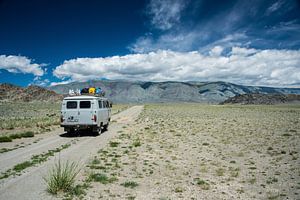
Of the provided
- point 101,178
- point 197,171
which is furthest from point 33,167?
point 197,171

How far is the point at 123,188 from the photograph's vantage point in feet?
25.5

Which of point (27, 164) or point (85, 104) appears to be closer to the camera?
point (27, 164)

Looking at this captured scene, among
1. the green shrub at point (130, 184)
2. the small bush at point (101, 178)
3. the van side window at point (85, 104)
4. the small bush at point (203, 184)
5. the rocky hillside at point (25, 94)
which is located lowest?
the small bush at point (203, 184)

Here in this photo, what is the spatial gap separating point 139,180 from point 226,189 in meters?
2.67

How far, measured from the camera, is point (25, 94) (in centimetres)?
17825

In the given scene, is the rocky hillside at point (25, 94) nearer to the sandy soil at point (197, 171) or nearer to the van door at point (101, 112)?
the van door at point (101, 112)

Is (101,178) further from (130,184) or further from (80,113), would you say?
(80,113)

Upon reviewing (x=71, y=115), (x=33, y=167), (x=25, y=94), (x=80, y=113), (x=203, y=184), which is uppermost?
(x=25, y=94)

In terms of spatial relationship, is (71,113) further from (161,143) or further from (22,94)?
(22,94)

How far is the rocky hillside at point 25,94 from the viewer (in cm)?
16821

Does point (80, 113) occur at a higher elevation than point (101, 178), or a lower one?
higher

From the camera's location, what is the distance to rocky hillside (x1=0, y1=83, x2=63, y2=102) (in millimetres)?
168212

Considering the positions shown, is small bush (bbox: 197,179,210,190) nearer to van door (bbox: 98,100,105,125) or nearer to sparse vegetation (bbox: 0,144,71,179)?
sparse vegetation (bbox: 0,144,71,179)

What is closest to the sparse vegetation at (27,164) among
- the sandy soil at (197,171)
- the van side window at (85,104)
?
the sandy soil at (197,171)
